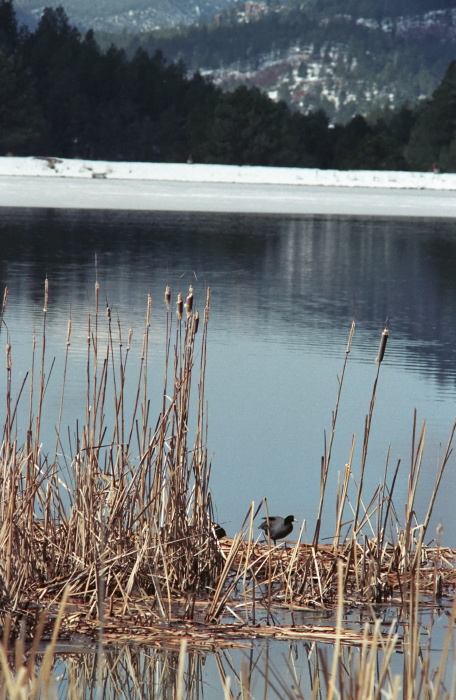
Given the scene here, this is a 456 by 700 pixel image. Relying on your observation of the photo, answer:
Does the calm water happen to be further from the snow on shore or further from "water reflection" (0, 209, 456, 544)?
the snow on shore

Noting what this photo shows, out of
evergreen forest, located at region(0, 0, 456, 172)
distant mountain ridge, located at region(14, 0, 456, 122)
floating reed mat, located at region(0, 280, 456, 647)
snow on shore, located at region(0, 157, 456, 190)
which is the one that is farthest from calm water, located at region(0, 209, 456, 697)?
distant mountain ridge, located at region(14, 0, 456, 122)

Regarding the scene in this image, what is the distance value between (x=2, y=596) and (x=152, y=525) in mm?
534

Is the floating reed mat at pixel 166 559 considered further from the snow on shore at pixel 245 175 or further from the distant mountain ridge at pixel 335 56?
the distant mountain ridge at pixel 335 56

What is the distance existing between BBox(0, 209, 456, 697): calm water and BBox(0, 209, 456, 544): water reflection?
0.05ft

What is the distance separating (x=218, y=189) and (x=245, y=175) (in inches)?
122

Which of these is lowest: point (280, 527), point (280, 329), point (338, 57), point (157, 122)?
point (280, 329)

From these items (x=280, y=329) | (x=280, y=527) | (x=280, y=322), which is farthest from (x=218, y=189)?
(x=280, y=527)

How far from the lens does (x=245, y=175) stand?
3791 centimetres

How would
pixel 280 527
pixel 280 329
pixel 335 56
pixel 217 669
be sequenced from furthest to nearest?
pixel 335 56, pixel 280 329, pixel 280 527, pixel 217 669

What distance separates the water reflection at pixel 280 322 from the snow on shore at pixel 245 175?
52.0 feet

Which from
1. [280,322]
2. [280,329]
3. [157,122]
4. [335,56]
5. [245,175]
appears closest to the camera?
[280,329]

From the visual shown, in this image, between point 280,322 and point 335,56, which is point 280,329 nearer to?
point 280,322

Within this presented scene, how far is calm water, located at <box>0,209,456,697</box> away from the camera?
5641 millimetres

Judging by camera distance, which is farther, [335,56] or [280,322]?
[335,56]
